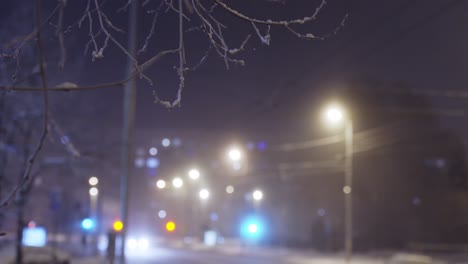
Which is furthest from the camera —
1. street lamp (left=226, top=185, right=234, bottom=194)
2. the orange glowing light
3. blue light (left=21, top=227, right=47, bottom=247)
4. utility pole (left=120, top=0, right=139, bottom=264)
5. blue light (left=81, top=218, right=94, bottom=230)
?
street lamp (left=226, top=185, right=234, bottom=194)

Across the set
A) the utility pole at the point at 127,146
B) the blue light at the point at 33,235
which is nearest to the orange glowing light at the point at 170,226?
the blue light at the point at 33,235

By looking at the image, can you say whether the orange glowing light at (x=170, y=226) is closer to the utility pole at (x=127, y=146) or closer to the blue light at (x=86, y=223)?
the blue light at (x=86, y=223)

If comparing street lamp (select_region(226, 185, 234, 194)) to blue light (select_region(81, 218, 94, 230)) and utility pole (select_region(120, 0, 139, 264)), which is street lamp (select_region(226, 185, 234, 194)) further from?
utility pole (select_region(120, 0, 139, 264))

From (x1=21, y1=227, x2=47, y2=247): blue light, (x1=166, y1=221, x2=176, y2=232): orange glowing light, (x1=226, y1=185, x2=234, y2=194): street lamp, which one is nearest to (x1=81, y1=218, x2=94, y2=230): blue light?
(x1=166, y1=221, x2=176, y2=232): orange glowing light

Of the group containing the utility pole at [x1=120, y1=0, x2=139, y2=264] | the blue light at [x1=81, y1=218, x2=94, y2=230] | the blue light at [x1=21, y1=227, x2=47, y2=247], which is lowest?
the blue light at [x1=21, y1=227, x2=47, y2=247]

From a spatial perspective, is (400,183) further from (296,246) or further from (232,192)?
(232,192)

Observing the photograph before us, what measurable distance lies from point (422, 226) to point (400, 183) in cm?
406

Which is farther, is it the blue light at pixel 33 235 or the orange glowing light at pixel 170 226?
the blue light at pixel 33 235

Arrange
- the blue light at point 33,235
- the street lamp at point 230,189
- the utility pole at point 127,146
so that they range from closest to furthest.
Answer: the utility pole at point 127,146 → the blue light at point 33,235 → the street lamp at point 230,189

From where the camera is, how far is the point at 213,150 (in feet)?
248

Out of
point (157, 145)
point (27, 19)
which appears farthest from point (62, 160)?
point (157, 145)

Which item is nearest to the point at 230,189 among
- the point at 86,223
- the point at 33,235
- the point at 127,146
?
the point at 33,235

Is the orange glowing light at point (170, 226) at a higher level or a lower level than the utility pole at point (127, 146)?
lower

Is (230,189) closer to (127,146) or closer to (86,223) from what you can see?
(86,223)
